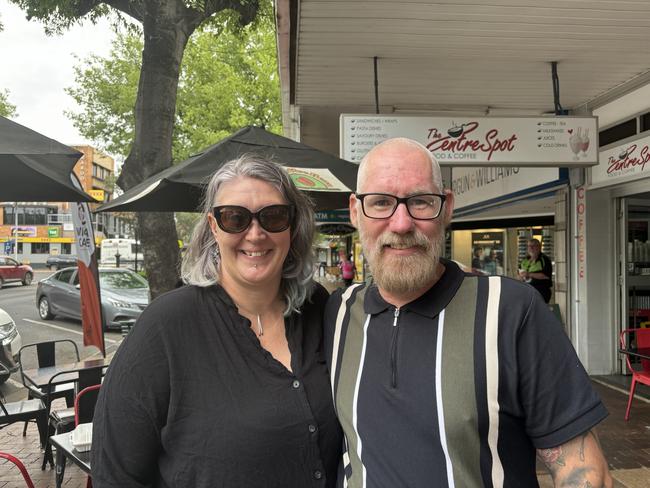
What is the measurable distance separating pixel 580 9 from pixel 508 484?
3.89 meters

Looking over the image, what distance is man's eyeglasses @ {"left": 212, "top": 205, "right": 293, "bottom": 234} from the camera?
171cm

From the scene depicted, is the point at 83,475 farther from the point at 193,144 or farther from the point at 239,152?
the point at 193,144

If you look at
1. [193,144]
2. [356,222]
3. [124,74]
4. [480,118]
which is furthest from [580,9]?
[124,74]

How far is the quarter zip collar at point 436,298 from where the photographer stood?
1.47m

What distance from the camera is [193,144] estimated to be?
60.3ft

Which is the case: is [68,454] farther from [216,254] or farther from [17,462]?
[216,254]

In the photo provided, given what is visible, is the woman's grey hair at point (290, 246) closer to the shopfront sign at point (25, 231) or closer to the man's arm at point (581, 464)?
the man's arm at point (581, 464)

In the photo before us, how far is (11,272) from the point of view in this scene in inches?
984

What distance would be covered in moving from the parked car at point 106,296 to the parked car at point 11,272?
1400 cm

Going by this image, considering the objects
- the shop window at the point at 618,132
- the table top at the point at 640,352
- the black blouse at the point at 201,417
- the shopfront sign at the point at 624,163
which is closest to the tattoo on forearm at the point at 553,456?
the black blouse at the point at 201,417

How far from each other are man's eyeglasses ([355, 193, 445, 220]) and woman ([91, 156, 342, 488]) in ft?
1.22

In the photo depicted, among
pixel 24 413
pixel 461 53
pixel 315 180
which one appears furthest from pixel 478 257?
pixel 24 413

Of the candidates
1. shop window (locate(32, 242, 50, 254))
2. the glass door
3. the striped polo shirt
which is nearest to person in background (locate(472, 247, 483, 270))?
the glass door

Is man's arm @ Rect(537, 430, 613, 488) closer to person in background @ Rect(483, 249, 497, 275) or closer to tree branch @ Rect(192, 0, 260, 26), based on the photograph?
tree branch @ Rect(192, 0, 260, 26)
